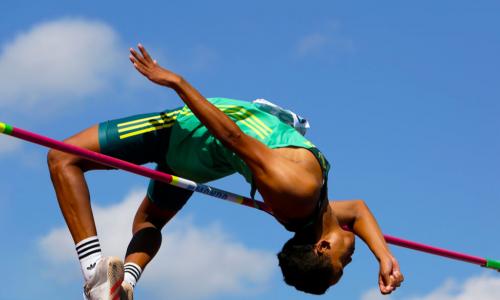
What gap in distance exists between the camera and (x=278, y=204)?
20.9 ft

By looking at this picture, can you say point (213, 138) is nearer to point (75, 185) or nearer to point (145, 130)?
point (145, 130)

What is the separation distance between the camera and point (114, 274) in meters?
6.27

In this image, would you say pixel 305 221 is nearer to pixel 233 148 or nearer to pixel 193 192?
pixel 233 148

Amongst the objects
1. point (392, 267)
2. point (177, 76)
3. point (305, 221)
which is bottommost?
point (392, 267)

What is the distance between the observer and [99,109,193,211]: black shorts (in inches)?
276

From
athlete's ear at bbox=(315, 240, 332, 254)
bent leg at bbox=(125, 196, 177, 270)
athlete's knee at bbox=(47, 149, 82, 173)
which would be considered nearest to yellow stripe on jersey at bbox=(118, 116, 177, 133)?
athlete's knee at bbox=(47, 149, 82, 173)

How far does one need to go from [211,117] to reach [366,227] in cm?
182

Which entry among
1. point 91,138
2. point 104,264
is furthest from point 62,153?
point 104,264

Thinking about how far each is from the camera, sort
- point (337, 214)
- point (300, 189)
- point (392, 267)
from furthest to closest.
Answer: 1. point (337, 214)
2. point (392, 267)
3. point (300, 189)

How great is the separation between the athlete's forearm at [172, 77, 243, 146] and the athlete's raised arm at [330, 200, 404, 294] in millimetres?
1501

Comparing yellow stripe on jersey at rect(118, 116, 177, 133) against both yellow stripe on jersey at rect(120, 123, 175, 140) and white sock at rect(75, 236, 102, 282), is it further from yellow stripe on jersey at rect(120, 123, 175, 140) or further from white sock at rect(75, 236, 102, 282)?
white sock at rect(75, 236, 102, 282)

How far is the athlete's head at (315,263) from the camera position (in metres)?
6.52

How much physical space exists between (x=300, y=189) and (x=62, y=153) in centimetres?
182

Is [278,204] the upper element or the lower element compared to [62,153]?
lower
